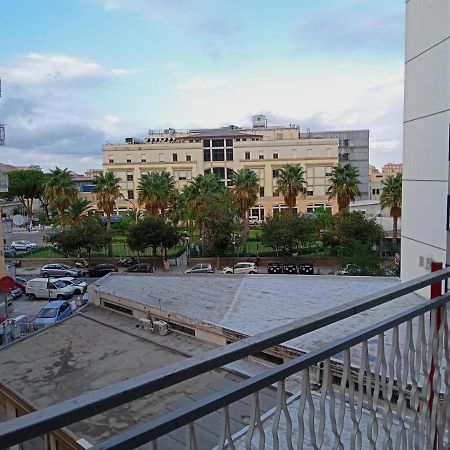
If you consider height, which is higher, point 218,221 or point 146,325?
point 218,221

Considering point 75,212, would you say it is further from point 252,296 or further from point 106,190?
point 252,296

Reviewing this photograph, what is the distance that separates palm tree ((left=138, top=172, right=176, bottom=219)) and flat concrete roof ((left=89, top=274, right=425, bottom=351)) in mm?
16601

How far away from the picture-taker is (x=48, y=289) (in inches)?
989

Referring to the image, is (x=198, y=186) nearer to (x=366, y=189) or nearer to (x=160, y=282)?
(x=160, y=282)

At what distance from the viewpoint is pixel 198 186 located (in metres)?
34.4

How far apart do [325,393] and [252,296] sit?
1247 cm

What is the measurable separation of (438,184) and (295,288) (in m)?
5.79

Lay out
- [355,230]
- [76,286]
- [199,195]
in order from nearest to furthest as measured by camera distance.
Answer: [76,286] → [355,230] → [199,195]

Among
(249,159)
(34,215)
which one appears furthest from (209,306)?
(34,215)

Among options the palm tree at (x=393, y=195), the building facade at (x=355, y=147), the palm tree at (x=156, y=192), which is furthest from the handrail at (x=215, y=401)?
the building facade at (x=355, y=147)

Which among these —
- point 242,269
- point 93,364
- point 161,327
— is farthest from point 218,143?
point 93,364

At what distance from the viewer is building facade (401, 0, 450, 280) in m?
11.1

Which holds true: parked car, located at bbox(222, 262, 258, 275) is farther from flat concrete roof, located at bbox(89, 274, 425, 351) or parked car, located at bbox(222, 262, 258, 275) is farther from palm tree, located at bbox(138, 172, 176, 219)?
flat concrete roof, located at bbox(89, 274, 425, 351)

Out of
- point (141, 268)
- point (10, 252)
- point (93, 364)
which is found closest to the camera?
point (93, 364)
